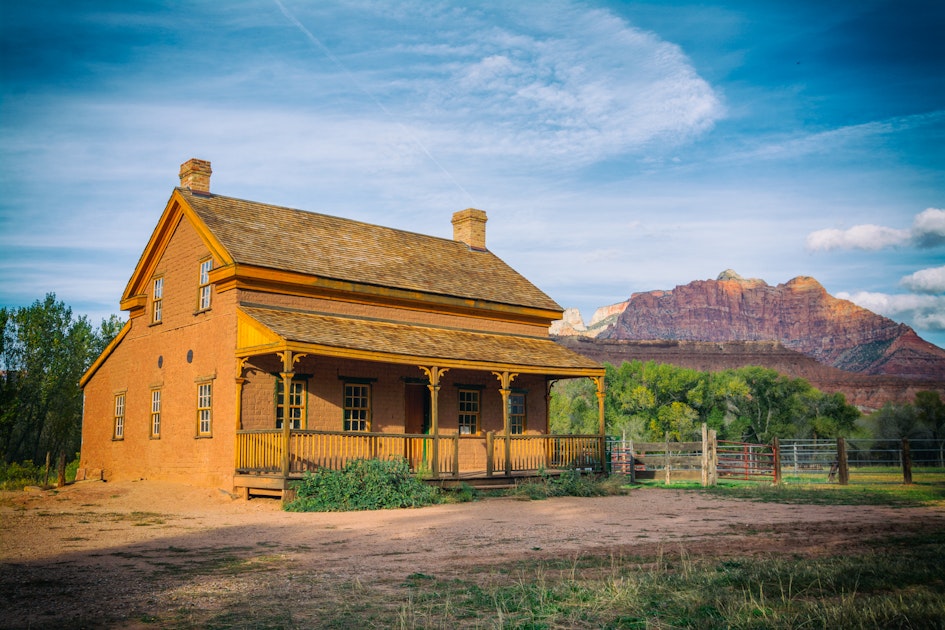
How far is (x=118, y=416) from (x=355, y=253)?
9131mm

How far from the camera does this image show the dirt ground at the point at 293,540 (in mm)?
7887

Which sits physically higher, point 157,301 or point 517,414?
point 157,301

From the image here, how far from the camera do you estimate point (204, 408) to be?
816 inches

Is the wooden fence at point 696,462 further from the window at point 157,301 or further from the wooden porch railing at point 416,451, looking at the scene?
the window at point 157,301

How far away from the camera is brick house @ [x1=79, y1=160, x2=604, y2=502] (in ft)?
64.3

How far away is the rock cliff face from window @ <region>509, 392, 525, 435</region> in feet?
471

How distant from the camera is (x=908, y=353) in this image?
155000 mm

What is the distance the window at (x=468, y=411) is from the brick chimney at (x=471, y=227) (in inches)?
285

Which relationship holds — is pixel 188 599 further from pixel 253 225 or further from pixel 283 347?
pixel 253 225

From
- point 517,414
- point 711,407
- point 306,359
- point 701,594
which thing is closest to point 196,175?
point 306,359

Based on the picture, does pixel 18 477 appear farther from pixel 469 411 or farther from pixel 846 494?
pixel 846 494

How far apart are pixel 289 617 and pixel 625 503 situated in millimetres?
13062

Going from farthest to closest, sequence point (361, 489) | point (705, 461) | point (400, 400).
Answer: point (705, 461)
point (400, 400)
point (361, 489)

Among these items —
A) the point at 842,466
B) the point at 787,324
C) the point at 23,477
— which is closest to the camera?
the point at 842,466
